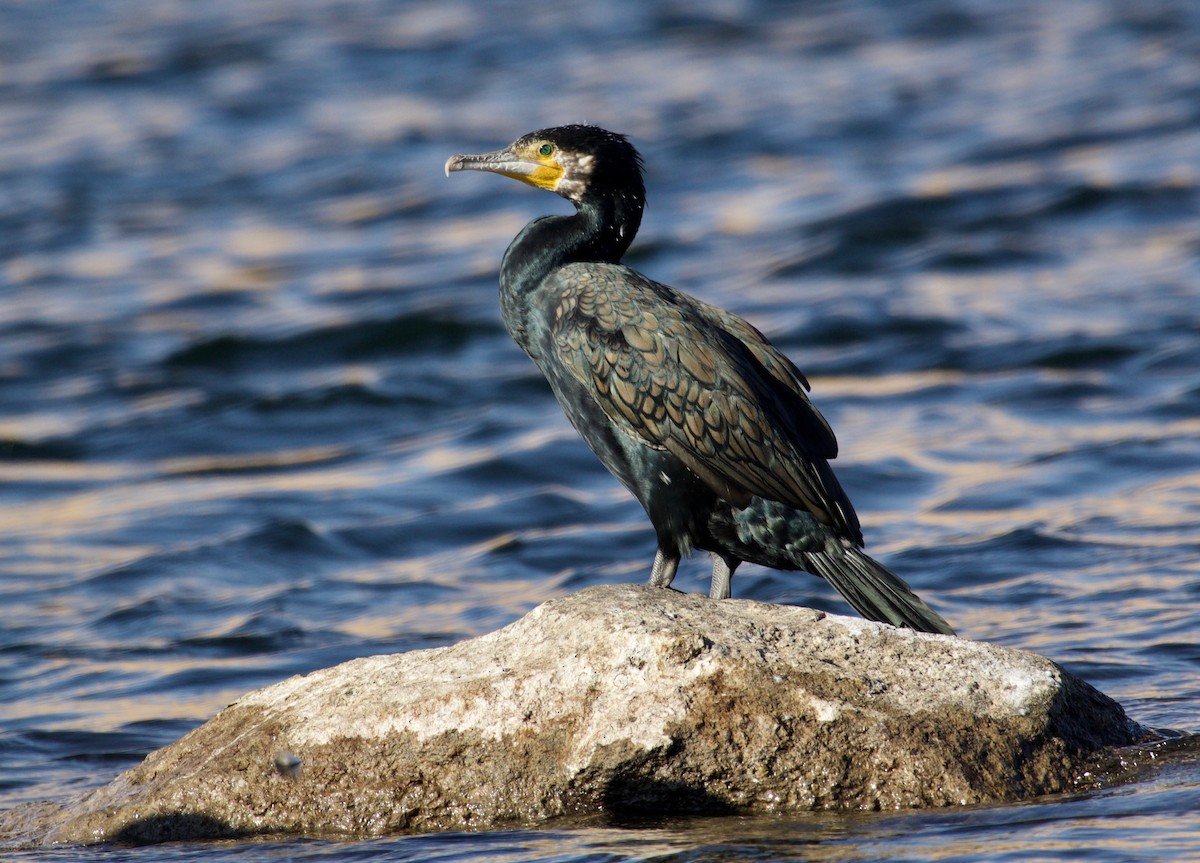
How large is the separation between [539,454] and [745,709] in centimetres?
696

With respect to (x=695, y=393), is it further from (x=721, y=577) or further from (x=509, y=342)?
(x=509, y=342)

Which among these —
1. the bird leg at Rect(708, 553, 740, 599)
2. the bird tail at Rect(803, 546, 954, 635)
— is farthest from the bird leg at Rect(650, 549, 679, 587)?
the bird tail at Rect(803, 546, 954, 635)

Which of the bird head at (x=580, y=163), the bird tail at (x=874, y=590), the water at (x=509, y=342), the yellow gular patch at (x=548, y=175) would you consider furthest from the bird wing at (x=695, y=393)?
the water at (x=509, y=342)

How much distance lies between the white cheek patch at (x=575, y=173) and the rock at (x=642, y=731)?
78.2 inches

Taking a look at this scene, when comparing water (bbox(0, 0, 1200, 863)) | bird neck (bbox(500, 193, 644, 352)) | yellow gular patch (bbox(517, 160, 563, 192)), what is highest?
yellow gular patch (bbox(517, 160, 563, 192))

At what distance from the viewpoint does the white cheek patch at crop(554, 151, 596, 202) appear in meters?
7.04

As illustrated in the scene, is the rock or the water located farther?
the water

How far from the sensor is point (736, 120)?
19.5m

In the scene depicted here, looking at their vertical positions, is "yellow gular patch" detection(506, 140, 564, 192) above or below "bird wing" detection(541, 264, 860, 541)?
above

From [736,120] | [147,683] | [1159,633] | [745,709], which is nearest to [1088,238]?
[736,120]

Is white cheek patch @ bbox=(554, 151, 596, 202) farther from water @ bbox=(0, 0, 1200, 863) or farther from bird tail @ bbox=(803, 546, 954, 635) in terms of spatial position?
water @ bbox=(0, 0, 1200, 863)

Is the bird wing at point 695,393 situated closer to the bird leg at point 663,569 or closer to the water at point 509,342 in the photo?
the bird leg at point 663,569

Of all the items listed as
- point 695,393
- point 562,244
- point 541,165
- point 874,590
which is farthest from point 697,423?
point 541,165

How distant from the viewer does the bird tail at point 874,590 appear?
606cm
